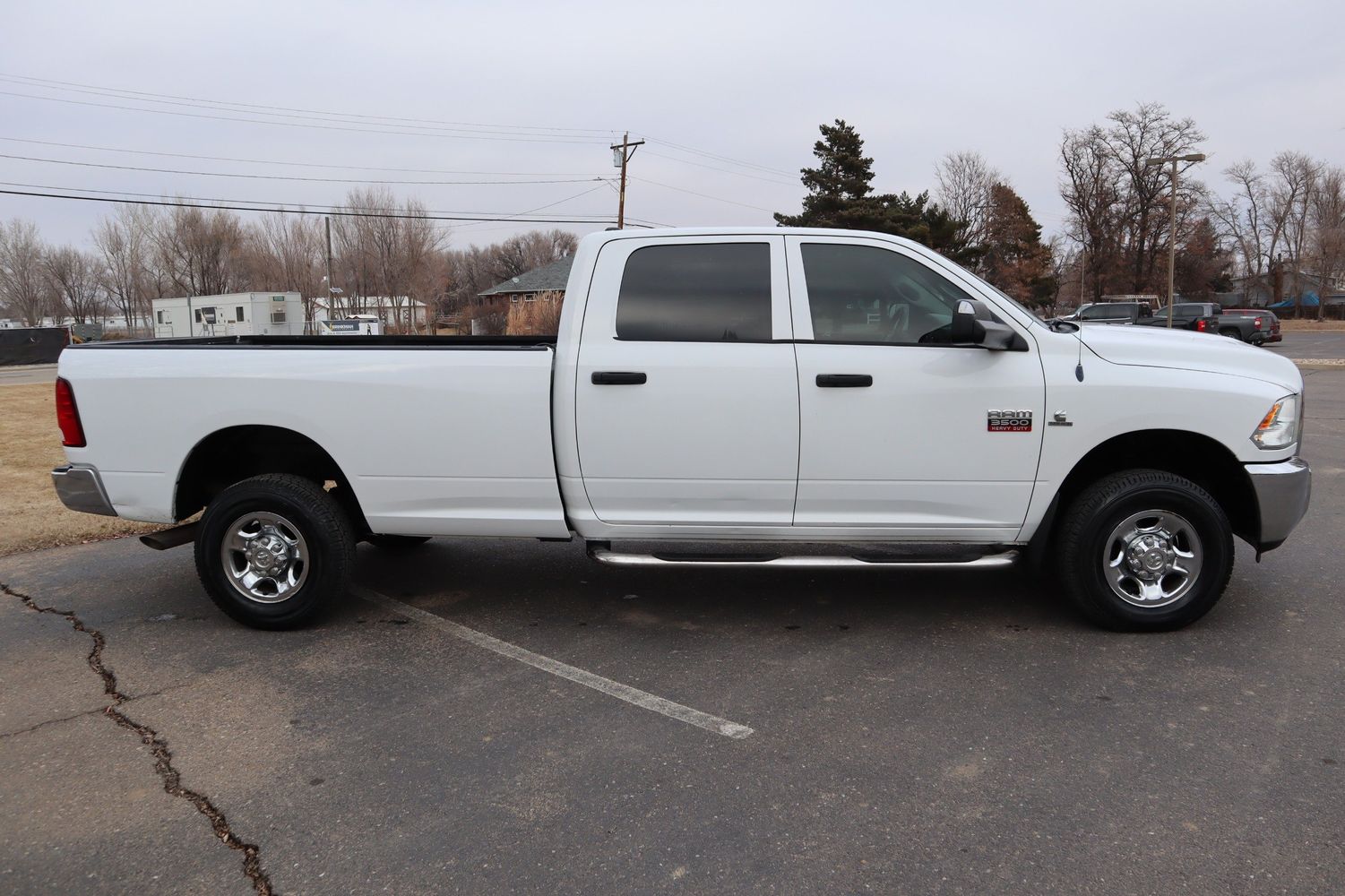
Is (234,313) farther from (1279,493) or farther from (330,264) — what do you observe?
(1279,493)

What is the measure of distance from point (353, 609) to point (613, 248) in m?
2.51

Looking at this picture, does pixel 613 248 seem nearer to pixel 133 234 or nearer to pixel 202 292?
pixel 202 292

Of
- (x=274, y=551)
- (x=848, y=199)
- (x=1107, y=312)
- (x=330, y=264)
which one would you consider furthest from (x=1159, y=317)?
(x=330, y=264)

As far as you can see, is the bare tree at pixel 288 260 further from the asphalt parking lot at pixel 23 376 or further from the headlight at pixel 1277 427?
the headlight at pixel 1277 427

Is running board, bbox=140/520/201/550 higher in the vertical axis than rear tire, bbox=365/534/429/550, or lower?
higher

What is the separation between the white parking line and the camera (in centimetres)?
380

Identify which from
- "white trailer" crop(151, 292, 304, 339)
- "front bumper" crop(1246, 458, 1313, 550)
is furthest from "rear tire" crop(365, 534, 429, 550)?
"white trailer" crop(151, 292, 304, 339)

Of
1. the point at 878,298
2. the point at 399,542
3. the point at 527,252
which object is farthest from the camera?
the point at 527,252

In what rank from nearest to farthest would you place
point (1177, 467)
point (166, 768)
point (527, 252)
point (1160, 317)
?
1. point (166, 768)
2. point (1177, 467)
3. point (1160, 317)
4. point (527, 252)

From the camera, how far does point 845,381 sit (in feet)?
14.8

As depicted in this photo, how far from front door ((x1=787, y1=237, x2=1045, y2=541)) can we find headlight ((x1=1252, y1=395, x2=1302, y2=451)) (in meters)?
1.05

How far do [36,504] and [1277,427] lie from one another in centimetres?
926

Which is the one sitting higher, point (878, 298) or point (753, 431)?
point (878, 298)

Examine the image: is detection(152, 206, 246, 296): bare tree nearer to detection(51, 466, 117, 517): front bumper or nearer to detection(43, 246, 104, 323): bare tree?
detection(43, 246, 104, 323): bare tree
